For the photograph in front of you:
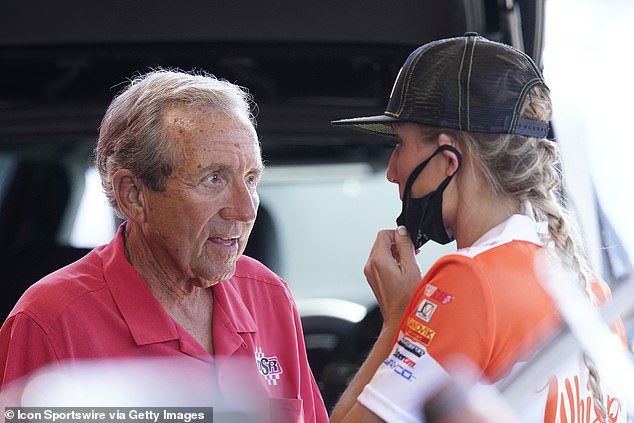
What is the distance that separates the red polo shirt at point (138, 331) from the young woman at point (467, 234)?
33 centimetres

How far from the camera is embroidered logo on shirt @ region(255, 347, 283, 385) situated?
2.18 m

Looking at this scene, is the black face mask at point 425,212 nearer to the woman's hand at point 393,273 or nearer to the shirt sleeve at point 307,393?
the woman's hand at point 393,273

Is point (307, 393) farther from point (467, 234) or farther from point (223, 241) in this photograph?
point (467, 234)

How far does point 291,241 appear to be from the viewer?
3.03m

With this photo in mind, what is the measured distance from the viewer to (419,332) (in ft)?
5.61

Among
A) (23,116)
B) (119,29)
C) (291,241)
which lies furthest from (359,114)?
(23,116)

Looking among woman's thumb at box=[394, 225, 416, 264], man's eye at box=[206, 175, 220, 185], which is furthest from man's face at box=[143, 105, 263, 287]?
woman's thumb at box=[394, 225, 416, 264]

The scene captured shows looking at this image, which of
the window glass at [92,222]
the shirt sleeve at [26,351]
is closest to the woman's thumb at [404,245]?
the shirt sleeve at [26,351]

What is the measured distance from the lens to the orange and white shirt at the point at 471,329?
1622 millimetres

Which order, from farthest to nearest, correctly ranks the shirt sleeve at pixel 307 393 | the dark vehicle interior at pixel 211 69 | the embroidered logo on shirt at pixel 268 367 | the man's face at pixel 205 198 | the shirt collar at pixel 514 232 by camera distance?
the dark vehicle interior at pixel 211 69 < the shirt sleeve at pixel 307 393 < the embroidered logo on shirt at pixel 268 367 < the man's face at pixel 205 198 < the shirt collar at pixel 514 232

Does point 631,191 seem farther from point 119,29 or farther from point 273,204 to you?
point 119,29

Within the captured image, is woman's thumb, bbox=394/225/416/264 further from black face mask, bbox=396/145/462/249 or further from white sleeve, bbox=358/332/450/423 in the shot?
white sleeve, bbox=358/332/450/423

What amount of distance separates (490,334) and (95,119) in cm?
179

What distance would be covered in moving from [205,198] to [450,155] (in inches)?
19.3
